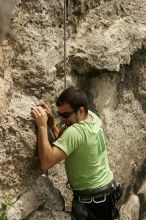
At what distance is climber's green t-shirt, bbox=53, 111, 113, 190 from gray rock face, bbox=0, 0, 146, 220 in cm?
31

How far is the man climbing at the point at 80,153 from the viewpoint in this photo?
12.3ft

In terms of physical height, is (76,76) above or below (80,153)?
above

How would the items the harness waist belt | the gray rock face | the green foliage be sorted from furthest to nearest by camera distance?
the harness waist belt < the gray rock face < the green foliage

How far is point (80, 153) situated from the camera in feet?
12.7

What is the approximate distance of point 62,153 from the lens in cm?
373

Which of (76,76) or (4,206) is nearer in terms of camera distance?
(4,206)

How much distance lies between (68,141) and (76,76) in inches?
42.2

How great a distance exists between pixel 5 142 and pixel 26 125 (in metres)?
0.23

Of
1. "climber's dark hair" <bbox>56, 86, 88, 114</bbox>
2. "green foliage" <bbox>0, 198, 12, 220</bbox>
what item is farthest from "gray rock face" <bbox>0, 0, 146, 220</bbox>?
"climber's dark hair" <bbox>56, 86, 88, 114</bbox>

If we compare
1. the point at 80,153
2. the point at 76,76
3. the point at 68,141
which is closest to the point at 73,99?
the point at 68,141

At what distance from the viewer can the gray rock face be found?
3809 mm

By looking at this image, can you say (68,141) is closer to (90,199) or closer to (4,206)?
(90,199)

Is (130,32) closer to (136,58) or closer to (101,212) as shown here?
(136,58)

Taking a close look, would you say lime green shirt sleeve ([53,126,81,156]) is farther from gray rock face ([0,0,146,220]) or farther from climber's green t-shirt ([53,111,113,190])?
gray rock face ([0,0,146,220])
